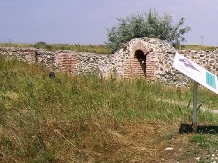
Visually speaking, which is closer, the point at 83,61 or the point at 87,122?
the point at 87,122

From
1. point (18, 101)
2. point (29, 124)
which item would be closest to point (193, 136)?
point (29, 124)

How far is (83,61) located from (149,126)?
39.1 feet

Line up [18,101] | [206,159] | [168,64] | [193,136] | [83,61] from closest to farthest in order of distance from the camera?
[206,159], [193,136], [18,101], [168,64], [83,61]

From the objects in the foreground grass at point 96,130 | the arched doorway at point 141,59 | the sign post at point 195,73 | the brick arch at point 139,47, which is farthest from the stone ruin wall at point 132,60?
the sign post at point 195,73

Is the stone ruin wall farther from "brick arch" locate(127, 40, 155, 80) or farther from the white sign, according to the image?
the white sign

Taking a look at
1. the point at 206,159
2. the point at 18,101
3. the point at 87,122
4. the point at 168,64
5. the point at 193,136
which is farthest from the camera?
the point at 168,64

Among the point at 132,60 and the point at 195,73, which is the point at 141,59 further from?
the point at 195,73

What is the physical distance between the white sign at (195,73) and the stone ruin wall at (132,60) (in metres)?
8.00

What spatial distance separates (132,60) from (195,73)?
1099 cm

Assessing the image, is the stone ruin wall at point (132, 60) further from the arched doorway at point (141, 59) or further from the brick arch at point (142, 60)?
the arched doorway at point (141, 59)

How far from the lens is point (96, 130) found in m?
6.31

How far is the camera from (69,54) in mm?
18422

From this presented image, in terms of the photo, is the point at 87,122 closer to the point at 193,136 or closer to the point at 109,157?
the point at 109,157

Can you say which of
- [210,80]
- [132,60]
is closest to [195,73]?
[210,80]
